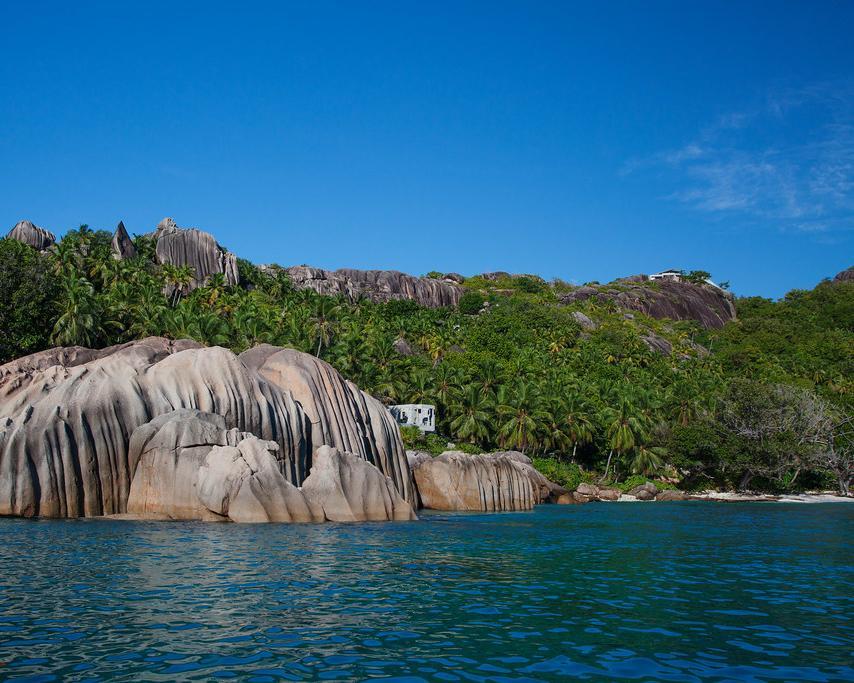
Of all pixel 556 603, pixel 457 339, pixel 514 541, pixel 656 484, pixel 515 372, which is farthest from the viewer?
pixel 457 339

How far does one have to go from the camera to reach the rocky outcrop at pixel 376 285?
102688 mm

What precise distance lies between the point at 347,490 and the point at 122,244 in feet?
196

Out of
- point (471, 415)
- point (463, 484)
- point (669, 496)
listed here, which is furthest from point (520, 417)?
point (463, 484)

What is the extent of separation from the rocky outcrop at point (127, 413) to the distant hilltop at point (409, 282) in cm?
4630

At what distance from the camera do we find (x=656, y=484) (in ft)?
208

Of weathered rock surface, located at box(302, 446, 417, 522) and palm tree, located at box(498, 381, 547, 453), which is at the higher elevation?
palm tree, located at box(498, 381, 547, 453)

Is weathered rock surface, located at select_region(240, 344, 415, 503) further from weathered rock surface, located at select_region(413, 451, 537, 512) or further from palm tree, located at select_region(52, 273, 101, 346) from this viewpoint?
palm tree, located at select_region(52, 273, 101, 346)

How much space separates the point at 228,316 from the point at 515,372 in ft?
93.5

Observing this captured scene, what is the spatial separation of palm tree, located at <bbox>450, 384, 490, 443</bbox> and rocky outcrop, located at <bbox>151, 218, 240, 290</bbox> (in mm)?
32667

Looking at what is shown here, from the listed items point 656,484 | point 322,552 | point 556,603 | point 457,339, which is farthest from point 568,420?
point 556,603

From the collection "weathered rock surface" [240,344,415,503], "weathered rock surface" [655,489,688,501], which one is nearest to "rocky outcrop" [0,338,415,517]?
"weathered rock surface" [240,344,415,503]

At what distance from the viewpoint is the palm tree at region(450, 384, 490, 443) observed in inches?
2451

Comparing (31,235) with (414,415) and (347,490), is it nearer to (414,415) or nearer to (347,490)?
(414,415)

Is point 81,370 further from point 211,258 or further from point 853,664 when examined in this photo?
point 211,258
